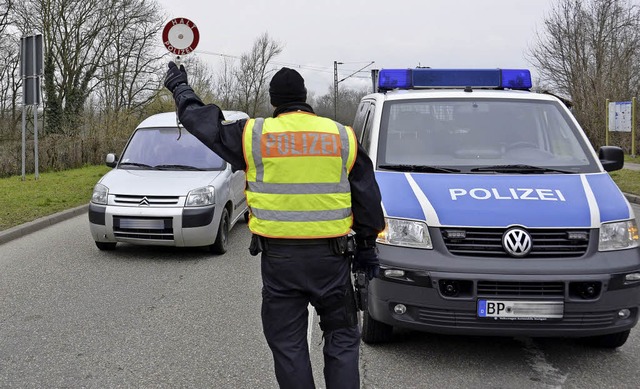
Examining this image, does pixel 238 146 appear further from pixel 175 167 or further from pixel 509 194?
pixel 175 167

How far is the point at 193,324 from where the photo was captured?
5137mm

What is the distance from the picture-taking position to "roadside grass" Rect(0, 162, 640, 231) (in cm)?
1091

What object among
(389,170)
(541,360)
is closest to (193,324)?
(389,170)

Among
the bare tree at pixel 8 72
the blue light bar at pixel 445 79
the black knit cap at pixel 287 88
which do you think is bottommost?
the black knit cap at pixel 287 88

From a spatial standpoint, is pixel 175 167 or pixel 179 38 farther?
pixel 175 167

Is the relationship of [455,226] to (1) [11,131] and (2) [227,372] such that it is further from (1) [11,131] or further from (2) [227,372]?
(1) [11,131]

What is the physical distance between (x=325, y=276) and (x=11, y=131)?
124ft

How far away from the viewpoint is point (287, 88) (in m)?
2.96

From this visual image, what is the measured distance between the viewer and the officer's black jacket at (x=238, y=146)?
2.94 metres

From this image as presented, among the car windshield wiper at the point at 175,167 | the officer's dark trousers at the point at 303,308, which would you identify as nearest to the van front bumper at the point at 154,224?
the car windshield wiper at the point at 175,167

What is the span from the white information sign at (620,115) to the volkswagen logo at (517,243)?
65.8ft

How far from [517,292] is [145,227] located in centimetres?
502

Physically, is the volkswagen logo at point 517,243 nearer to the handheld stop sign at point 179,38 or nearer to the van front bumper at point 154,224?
the handheld stop sign at point 179,38

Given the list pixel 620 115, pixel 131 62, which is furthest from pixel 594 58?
pixel 131 62
